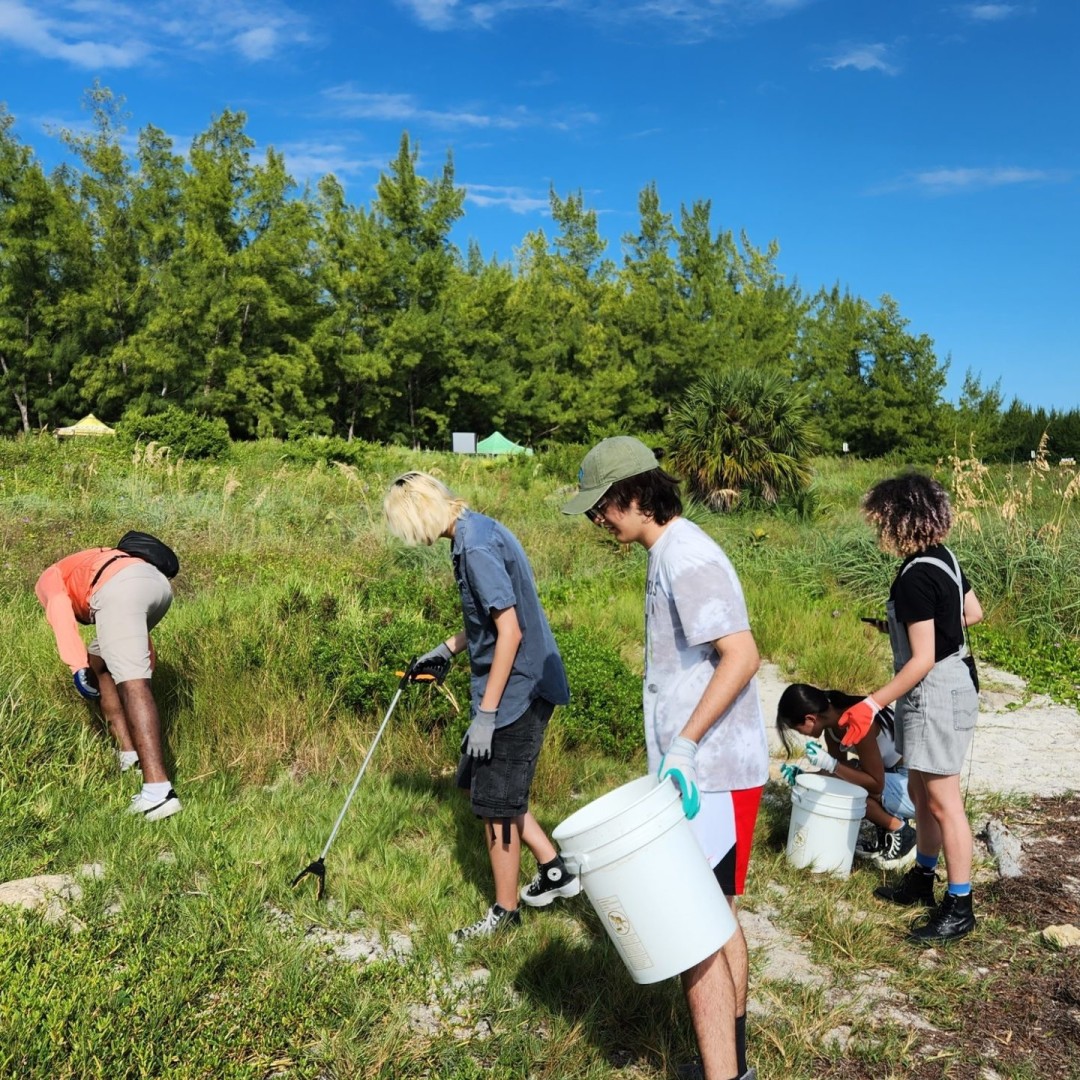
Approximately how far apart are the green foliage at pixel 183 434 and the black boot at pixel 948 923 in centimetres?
1687

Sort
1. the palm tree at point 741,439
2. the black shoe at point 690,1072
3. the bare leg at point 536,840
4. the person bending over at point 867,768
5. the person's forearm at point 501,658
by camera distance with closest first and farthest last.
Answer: the black shoe at point 690,1072
the person's forearm at point 501,658
the bare leg at point 536,840
the person bending over at point 867,768
the palm tree at point 741,439

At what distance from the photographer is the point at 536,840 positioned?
3.66 meters

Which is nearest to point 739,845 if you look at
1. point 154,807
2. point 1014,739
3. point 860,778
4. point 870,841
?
point 860,778

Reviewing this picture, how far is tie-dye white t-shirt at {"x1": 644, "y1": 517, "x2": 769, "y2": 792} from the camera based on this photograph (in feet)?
8.12

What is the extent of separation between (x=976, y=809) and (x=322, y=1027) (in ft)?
11.8

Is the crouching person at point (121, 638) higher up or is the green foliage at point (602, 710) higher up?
the crouching person at point (121, 638)

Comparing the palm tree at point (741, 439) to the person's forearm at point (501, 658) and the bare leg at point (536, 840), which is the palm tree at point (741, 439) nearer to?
the bare leg at point (536, 840)

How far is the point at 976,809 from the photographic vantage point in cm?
496

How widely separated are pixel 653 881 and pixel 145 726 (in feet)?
9.53

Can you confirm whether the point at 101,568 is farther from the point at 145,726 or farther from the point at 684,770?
the point at 684,770

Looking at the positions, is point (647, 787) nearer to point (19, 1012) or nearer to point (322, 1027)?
point (322, 1027)

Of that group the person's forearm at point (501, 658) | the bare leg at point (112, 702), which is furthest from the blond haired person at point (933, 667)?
the bare leg at point (112, 702)

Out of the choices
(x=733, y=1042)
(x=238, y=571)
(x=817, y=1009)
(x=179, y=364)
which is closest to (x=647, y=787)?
(x=733, y=1042)

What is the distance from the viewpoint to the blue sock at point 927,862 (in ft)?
12.6
